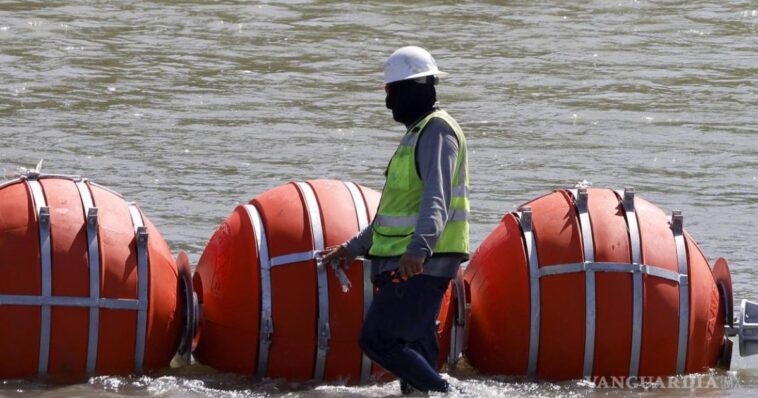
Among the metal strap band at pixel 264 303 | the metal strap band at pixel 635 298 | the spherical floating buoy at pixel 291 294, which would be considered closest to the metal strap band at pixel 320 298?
the spherical floating buoy at pixel 291 294

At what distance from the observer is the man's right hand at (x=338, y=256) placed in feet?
24.5

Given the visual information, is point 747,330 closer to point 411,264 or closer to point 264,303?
point 411,264

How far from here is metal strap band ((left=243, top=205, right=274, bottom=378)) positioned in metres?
7.59

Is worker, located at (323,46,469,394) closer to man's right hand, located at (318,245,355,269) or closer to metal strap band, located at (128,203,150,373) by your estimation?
man's right hand, located at (318,245,355,269)

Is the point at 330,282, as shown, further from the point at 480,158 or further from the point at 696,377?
the point at 480,158

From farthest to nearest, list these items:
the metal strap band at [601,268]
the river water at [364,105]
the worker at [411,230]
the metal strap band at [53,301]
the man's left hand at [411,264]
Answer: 1. the river water at [364,105]
2. the metal strap band at [601,268]
3. the metal strap band at [53,301]
4. the worker at [411,230]
5. the man's left hand at [411,264]

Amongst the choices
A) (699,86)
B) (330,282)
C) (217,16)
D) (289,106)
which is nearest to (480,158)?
(289,106)

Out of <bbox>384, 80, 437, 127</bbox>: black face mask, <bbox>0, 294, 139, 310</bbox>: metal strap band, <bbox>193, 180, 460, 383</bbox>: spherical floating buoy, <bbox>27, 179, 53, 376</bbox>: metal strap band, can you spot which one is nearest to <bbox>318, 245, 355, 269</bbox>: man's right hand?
<bbox>193, 180, 460, 383</bbox>: spherical floating buoy

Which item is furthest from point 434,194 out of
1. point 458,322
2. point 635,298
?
point 635,298

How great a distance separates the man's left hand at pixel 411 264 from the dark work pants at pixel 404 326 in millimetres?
269

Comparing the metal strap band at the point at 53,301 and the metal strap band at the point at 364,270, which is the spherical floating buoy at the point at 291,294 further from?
the metal strap band at the point at 53,301

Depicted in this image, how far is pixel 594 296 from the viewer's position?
7629mm

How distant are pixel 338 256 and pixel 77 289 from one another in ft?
4.18

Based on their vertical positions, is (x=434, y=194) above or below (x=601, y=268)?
above
